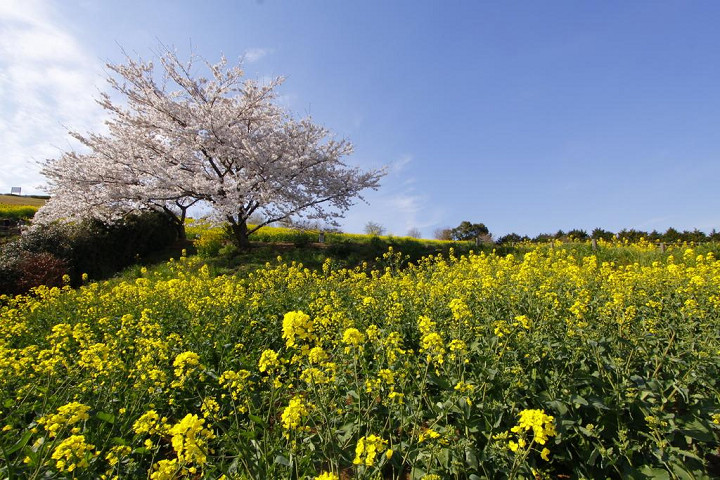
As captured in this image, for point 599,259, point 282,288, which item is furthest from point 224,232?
point 599,259

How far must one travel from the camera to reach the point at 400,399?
2.46 meters

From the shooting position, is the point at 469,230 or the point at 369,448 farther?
the point at 469,230

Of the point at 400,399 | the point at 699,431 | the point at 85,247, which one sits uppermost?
the point at 85,247

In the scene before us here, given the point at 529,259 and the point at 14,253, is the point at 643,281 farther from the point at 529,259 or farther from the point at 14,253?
the point at 14,253

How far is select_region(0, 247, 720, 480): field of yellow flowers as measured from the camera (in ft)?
7.69

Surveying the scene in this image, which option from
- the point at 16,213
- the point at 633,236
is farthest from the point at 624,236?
the point at 16,213

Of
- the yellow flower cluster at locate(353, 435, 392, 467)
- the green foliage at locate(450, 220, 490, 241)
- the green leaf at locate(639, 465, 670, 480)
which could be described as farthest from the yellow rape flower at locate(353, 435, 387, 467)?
the green foliage at locate(450, 220, 490, 241)

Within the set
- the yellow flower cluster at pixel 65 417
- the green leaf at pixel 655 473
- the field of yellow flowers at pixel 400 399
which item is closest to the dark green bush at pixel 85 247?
the field of yellow flowers at pixel 400 399

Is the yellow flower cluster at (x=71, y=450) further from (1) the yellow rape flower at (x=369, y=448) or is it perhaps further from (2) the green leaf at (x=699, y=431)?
(2) the green leaf at (x=699, y=431)

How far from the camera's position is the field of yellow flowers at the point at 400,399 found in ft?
7.69

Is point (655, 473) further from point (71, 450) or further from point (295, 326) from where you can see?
point (71, 450)

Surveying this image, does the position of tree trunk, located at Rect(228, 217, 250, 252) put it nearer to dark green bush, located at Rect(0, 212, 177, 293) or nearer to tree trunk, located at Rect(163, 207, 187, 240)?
tree trunk, located at Rect(163, 207, 187, 240)

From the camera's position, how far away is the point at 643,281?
6.11m

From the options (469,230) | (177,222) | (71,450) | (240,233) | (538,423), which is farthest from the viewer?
(469,230)
